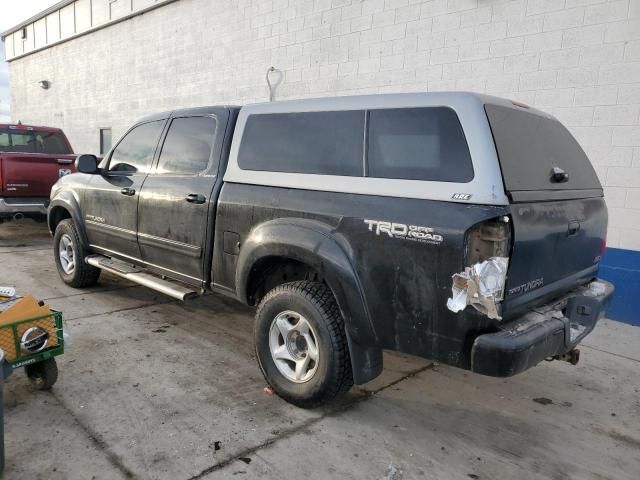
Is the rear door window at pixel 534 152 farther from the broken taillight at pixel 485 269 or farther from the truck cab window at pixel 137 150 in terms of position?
the truck cab window at pixel 137 150

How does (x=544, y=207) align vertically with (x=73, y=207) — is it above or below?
above

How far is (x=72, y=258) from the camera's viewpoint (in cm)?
572

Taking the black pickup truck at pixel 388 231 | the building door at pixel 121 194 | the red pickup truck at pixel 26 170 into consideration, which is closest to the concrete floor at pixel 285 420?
the black pickup truck at pixel 388 231

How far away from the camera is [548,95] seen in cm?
568

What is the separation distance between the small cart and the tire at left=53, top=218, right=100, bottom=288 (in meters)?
2.30

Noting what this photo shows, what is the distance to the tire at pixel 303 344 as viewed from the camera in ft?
9.78

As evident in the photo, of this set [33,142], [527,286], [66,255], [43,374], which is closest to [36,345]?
[43,374]

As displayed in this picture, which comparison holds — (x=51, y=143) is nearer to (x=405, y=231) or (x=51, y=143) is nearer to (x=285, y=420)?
(x=285, y=420)

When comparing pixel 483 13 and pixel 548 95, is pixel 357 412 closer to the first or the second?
pixel 548 95

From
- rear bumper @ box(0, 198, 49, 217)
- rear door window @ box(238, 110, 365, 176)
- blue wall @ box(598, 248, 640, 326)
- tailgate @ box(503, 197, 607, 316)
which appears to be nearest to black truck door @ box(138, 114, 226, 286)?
rear door window @ box(238, 110, 365, 176)

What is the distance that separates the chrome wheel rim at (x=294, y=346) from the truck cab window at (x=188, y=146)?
1467 mm

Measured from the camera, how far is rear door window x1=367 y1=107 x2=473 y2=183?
256 centimetres

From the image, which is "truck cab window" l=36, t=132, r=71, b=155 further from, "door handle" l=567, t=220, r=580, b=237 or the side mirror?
"door handle" l=567, t=220, r=580, b=237

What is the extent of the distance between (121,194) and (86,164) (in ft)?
1.62
